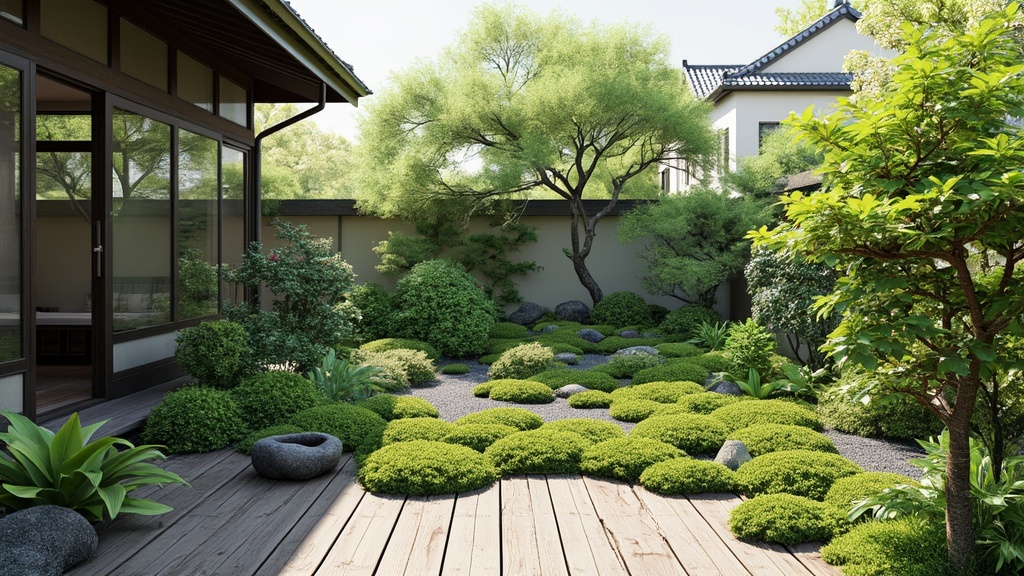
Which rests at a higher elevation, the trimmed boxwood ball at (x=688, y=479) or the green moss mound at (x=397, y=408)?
the green moss mound at (x=397, y=408)

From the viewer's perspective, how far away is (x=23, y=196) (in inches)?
182

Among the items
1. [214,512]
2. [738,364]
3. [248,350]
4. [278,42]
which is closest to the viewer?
[214,512]

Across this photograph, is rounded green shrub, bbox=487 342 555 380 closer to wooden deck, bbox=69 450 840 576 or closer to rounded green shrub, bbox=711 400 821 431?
rounded green shrub, bbox=711 400 821 431

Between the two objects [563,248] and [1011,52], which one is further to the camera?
[563,248]

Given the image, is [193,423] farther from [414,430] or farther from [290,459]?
[414,430]

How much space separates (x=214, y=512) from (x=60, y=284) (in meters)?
7.83

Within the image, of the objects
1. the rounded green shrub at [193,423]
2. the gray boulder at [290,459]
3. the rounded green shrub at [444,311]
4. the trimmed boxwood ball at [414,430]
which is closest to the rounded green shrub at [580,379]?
the rounded green shrub at [444,311]

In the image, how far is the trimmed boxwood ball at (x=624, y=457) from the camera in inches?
196

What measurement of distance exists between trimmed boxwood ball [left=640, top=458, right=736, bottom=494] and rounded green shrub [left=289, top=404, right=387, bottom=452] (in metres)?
1.94

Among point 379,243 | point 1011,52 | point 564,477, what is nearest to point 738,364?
point 564,477

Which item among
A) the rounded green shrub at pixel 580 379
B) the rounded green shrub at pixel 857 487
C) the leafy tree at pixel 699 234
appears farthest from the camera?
the leafy tree at pixel 699 234

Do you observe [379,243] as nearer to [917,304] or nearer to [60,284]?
[60,284]

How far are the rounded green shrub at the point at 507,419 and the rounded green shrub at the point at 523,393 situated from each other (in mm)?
1143

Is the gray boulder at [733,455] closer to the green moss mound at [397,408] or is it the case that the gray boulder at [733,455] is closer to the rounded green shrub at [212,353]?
the green moss mound at [397,408]
